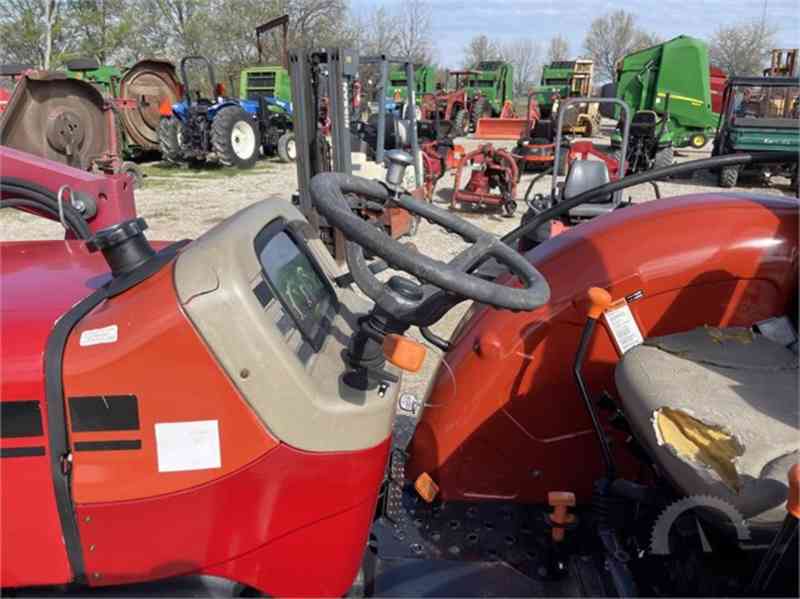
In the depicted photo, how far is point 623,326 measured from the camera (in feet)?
4.72

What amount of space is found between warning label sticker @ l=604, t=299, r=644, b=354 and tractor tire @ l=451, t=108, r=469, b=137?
1599 cm

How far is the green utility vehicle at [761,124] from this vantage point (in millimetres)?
10203

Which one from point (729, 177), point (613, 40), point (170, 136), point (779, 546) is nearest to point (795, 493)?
point (779, 546)

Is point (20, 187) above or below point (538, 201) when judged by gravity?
above

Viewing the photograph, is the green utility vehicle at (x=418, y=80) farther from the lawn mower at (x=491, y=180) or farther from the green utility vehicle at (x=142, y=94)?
the lawn mower at (x=491, y=180)

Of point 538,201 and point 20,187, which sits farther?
point 538,201

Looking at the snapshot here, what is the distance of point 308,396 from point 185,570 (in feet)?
1.33

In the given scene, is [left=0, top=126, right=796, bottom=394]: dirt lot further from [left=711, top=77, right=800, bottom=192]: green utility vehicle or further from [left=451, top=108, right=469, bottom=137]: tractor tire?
[left=451, top=108, right=469, bottom=137]: tractor tire

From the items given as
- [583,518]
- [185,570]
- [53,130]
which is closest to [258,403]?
[185,570]

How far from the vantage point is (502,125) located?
16812 mm

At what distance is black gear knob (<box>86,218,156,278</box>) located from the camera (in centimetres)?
→ 112

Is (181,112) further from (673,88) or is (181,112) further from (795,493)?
(795,493)

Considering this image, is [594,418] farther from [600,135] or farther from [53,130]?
[600,135]

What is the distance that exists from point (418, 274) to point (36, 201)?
1.33 m
